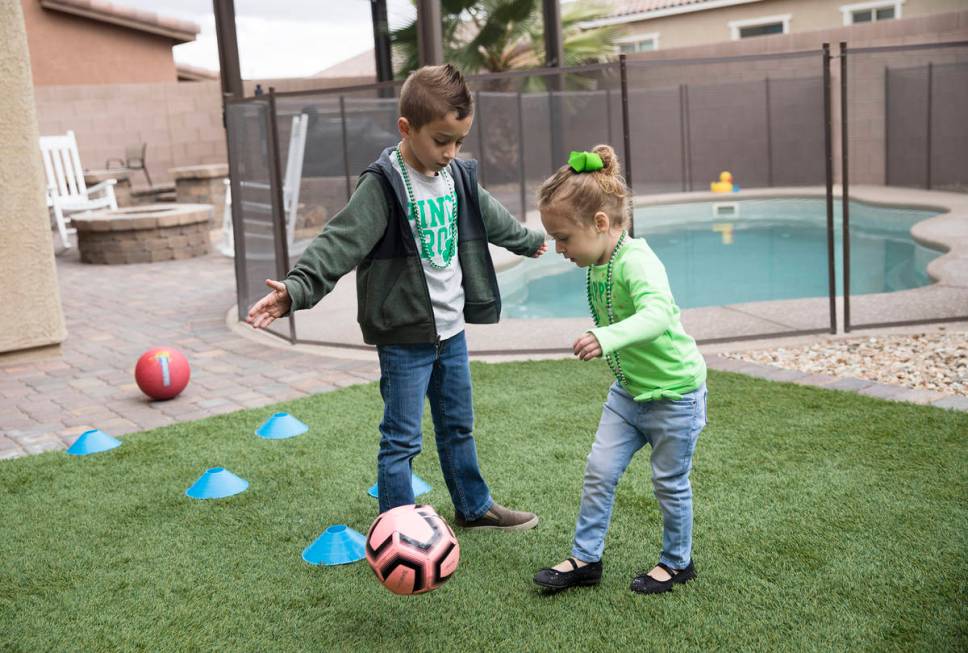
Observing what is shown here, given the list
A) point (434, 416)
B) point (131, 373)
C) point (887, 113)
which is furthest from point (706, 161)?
point (434, 416)

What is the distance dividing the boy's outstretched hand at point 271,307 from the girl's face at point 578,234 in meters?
0.80

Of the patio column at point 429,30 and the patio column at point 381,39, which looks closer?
the patio column at point 429,30

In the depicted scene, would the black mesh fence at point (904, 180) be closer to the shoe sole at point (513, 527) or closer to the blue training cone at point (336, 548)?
the shoe sole at point (513, 527)

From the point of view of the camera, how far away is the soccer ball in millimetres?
2814

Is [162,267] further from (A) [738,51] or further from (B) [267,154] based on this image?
(A) [738,51]

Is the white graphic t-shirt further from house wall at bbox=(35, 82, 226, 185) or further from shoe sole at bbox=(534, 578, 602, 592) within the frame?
house wall at bbox=(35, 82, 226, 185)

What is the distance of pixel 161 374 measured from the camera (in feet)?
18.8

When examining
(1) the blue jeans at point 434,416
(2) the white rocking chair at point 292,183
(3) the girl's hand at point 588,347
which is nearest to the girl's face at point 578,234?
(3) the girl's hand at point 588,347

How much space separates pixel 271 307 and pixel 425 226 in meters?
0.67

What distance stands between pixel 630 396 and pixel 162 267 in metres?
10.4

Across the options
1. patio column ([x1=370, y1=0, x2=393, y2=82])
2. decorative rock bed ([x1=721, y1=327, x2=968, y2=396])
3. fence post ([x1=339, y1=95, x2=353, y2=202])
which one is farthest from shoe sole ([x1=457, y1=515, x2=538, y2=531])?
patio column ([x1=370, y1=0, x2=393, y2=82])

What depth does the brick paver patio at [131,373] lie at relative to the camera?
5.53 meters

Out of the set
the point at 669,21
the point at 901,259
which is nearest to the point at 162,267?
the point at 901,259

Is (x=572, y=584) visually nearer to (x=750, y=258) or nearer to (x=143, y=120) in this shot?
(x=750, y=258)
